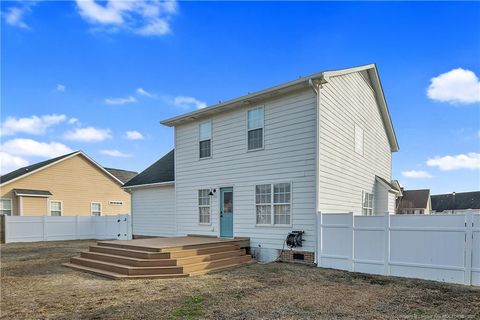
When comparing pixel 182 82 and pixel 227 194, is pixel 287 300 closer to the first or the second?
A: pixel 227 194

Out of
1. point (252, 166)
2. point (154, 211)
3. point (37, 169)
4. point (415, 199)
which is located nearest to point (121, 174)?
point (37, 169)

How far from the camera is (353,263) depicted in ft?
28.5

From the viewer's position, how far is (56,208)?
2352cm

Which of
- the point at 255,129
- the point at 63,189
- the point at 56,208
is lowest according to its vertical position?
the point at 56,208

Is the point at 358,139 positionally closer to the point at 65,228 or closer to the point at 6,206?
the point at 65,228

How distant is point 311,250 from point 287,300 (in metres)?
3.79

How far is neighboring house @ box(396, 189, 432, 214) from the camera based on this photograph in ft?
Result: 103

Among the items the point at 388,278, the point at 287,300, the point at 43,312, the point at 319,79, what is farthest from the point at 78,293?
the point at 319,79

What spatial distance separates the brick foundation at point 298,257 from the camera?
376 inches

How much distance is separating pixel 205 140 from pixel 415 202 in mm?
28746

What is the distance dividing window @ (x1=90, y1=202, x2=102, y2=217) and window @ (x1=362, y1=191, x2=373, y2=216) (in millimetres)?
20955

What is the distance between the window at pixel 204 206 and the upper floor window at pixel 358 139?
20.5 feet

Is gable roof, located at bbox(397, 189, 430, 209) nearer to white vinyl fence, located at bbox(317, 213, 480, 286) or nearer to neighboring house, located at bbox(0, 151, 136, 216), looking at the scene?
white vinyl fence, located at bbox(317, 213, 480, 286)

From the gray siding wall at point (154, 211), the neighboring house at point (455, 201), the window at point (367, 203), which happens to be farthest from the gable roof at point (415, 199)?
the gray siding wall at point (154, 211)
